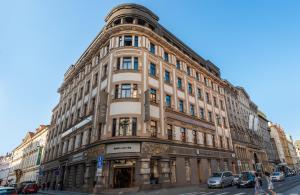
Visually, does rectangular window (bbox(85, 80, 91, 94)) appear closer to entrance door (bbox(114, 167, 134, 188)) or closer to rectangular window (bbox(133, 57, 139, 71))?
rectangular window (bbox(133, 57, 139, 71))

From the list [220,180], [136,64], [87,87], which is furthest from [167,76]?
[220,180]

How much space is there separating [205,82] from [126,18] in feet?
62.9

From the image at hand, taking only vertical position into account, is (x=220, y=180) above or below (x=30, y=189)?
above

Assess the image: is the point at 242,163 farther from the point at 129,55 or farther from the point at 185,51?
the point at 129,55

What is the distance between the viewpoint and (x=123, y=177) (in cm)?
2045

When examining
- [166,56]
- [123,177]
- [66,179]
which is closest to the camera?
[123,177]

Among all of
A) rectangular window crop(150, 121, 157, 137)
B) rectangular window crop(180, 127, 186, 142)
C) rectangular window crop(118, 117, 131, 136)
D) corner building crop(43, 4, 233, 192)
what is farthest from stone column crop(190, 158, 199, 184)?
rectangular window crop(118, 117, 131, 136)

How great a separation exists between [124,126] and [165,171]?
6898 millimetres

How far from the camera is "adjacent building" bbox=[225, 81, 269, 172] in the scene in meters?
42.4

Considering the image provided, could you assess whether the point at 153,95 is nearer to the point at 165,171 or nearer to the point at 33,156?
the point at 165,171

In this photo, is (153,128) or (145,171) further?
(153,128)

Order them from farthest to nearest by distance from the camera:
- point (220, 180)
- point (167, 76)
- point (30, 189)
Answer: point (167, 76), point (30, 189), point (220, 180)

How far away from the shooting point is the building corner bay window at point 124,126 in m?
21.6

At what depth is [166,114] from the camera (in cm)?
2620
